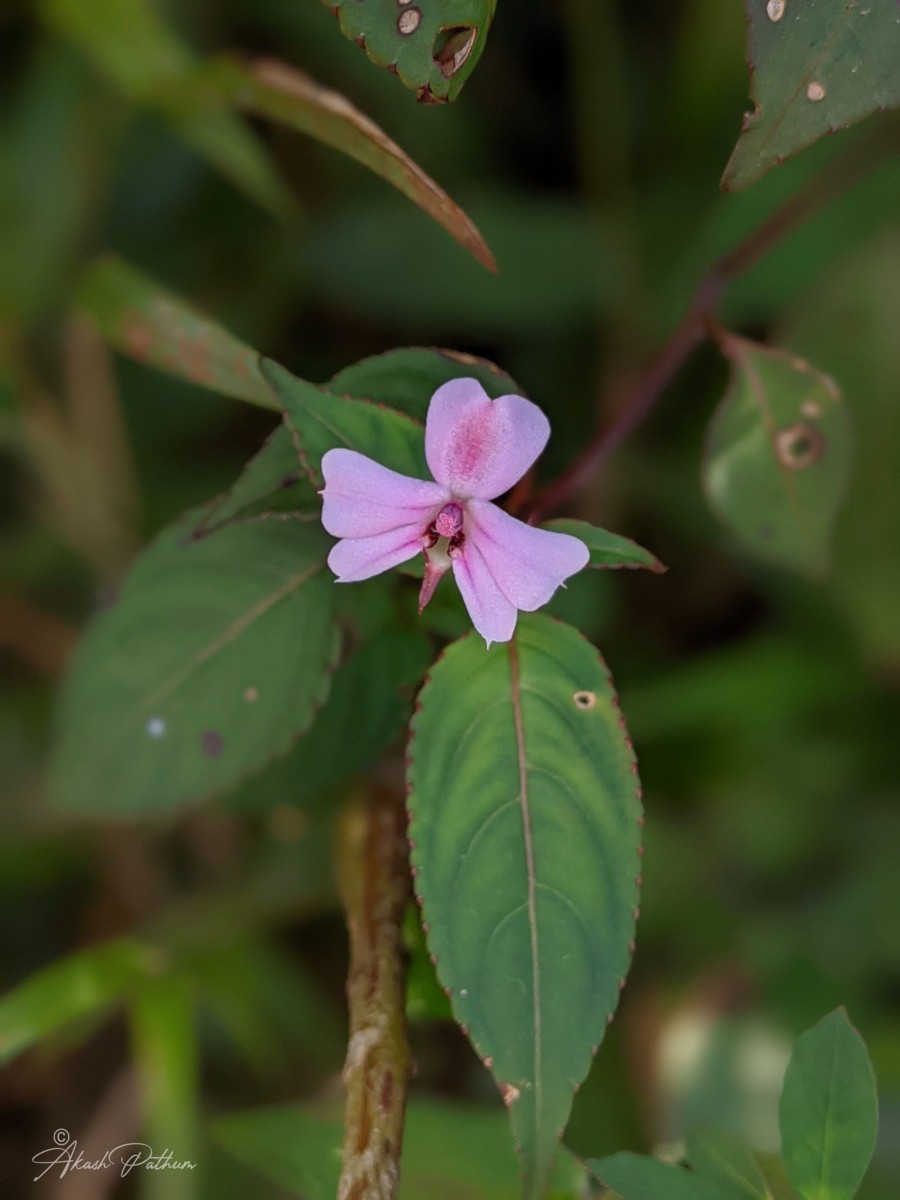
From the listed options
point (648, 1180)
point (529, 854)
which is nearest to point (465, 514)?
point (529, 854)

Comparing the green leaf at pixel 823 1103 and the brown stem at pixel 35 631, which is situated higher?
the green leaf at pixel 823 1103

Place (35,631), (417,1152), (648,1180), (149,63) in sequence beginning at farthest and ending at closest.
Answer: (35,631) → (149,63) → (417,1152) → (648,1180)

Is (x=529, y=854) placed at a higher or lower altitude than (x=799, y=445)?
lower

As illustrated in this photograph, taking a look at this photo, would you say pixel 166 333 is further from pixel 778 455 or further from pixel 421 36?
pixel 778 455

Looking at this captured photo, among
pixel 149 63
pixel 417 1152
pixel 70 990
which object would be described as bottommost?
pixel 70 990

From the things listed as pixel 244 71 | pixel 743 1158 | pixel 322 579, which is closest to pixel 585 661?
pixel 322 579

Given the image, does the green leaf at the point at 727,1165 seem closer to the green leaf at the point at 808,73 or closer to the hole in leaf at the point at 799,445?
the hole in leaf at the point at 799,445

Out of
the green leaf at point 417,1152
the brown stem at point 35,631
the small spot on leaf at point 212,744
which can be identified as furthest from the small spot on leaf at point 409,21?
the brown stem at point 35,631
